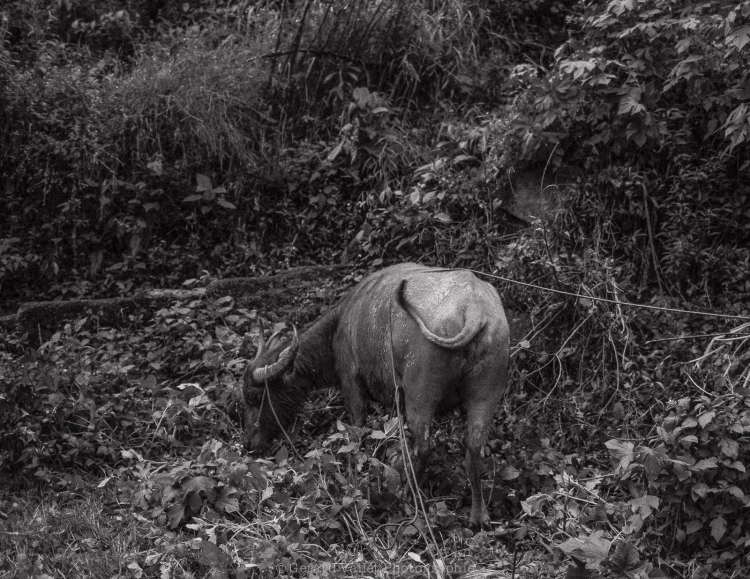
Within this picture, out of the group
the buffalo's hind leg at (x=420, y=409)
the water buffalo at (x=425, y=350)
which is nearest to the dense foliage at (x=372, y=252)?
the buffalo's hind leg at (x=420, y=409)

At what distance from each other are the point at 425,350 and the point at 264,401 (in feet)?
5.45

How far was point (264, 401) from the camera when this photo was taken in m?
6.72

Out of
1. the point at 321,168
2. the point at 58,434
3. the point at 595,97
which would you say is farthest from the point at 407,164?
the point at 58,434

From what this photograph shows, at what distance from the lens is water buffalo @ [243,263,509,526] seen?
553cm

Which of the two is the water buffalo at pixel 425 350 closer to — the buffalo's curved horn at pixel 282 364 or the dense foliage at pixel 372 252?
the buffalo's curved horn at pixel 282 364

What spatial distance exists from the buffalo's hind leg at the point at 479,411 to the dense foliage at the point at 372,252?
0.34 meters

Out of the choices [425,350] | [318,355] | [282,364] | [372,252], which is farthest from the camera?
[372,252]

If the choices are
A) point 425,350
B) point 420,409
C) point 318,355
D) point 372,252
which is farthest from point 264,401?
point 372,252

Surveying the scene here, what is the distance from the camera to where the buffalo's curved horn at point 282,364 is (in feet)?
21.4

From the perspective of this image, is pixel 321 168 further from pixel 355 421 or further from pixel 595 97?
pixel 355 421

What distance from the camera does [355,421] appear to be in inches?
250

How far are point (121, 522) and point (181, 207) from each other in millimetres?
4103

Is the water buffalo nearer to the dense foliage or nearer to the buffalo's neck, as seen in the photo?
the buffalo's neck

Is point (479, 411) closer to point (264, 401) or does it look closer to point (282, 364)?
point (282, 364)
